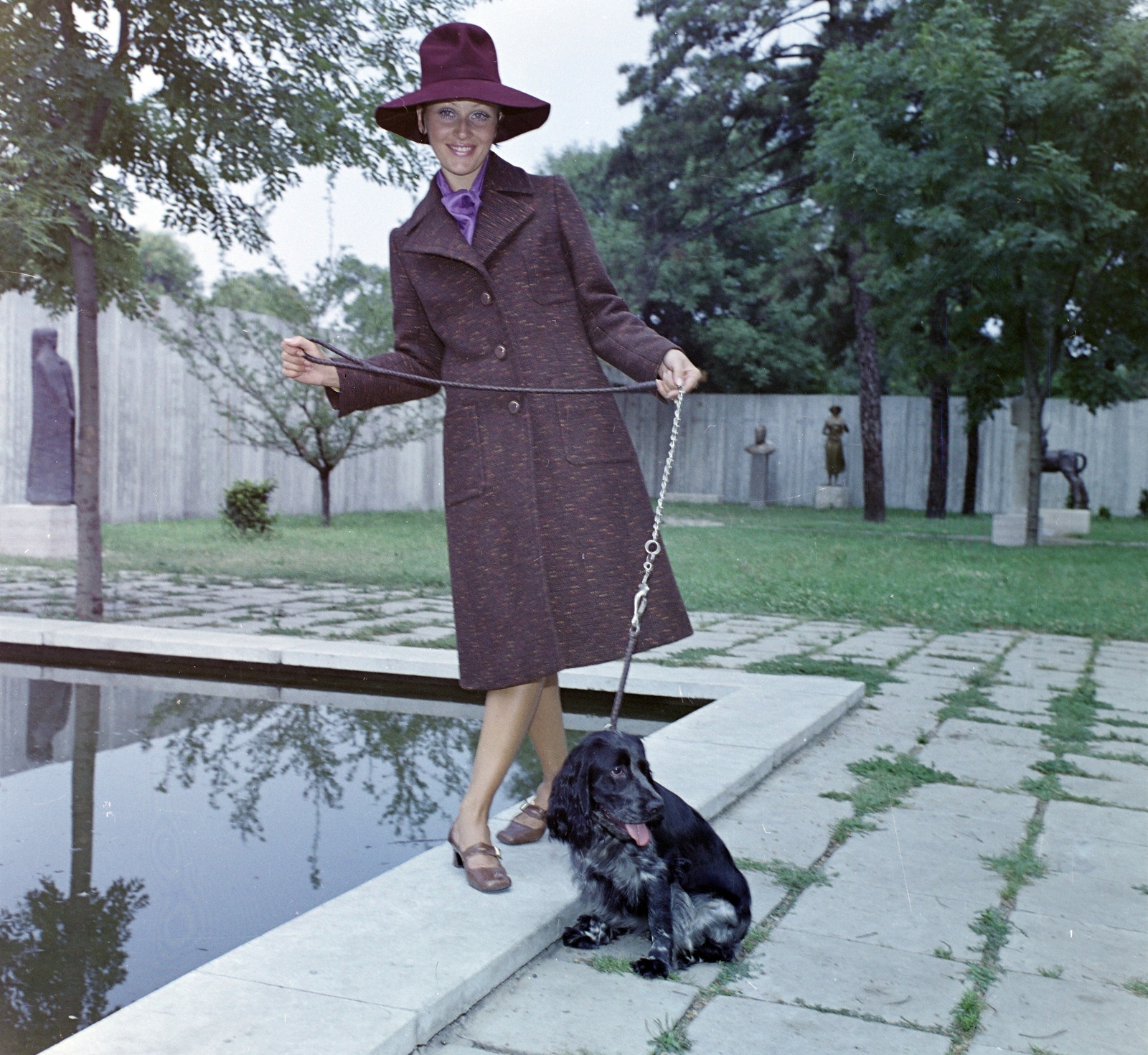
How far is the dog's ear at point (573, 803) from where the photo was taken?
85.3 inches

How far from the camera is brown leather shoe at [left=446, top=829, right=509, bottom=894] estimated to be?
2.49m

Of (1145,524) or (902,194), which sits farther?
(1145,524)

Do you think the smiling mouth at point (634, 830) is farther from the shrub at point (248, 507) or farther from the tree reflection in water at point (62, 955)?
the shrub at point (248, 507)

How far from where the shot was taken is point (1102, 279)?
45.2 ft

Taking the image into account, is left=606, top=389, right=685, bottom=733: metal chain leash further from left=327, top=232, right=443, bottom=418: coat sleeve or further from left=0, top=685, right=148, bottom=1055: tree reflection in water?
left=0, top=685, right=148, bottom=1055: tree reflection in water

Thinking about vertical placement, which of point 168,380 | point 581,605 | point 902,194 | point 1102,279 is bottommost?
point 581,605

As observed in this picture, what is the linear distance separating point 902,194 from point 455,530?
1183cm

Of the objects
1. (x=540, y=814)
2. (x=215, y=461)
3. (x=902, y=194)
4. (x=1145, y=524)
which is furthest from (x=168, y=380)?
(x=1145, y=524)

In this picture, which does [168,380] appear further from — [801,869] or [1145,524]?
[1145,524]

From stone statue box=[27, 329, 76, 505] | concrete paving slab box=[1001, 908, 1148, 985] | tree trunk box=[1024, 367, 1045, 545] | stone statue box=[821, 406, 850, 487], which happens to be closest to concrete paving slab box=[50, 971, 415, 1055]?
concrete paving slab box=[1001, 908, 1148, 985]

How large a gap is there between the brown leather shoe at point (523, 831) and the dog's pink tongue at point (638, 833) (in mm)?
679

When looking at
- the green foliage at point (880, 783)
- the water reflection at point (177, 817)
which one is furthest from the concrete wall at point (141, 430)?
the green foliage at point (880, 783)

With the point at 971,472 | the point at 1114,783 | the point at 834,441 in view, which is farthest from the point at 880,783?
the point at 834,441

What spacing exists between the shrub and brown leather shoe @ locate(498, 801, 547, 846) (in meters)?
10.0
